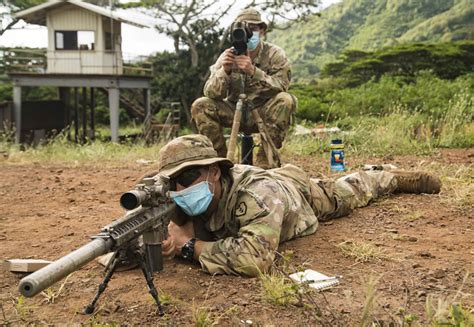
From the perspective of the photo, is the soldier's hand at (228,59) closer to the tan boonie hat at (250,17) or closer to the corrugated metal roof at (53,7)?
the tan boonie hat at (250,17)

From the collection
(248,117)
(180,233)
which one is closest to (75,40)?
(248,117)

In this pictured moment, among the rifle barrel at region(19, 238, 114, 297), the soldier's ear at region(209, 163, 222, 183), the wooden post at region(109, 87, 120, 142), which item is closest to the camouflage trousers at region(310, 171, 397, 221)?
the soldier's ear at region(209, 163, 222, 183)

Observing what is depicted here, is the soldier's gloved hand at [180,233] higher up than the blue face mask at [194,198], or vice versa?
the blue face mask at [194,198]

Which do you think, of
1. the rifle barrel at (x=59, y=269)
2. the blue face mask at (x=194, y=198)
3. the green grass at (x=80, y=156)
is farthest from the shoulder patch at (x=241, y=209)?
the green grass at (x=80, y=156)

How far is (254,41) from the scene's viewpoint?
475 cm

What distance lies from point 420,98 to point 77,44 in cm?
1180

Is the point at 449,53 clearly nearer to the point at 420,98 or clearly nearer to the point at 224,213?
the point at 420,98

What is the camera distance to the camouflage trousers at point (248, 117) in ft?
15.9

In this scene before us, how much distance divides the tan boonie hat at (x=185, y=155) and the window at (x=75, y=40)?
1608 cm

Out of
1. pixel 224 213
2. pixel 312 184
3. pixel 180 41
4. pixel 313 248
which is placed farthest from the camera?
pixel 180 41

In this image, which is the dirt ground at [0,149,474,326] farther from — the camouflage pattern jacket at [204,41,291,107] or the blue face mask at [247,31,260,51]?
the blue face mask at [247,31,260,51]

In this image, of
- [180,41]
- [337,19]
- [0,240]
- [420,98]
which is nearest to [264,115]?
[0,240]

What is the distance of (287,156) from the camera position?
23.7 ft

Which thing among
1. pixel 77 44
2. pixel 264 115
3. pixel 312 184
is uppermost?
pixel 77 44
